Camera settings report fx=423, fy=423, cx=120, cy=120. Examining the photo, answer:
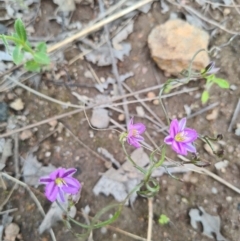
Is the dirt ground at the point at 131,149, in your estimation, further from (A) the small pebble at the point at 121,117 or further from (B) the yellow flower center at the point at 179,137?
(B) the yellow flower center at the point at 179,137

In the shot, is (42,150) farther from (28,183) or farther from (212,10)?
(212,10)

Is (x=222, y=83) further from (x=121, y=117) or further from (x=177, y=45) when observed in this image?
(x=121, y=117)

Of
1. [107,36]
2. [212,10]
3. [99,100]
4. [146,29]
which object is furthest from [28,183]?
[212,10]

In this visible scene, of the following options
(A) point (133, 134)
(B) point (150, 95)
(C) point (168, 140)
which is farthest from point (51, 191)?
(B) point (150, 95)

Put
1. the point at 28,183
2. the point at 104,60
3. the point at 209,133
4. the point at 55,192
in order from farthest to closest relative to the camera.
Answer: the point at 104,60 < the point at 209,133 < the point at 28,183 < the point at 55,192

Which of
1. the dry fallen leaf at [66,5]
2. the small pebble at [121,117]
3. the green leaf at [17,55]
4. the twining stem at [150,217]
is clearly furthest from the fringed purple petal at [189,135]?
the dry fallen leaf at [66,5]
